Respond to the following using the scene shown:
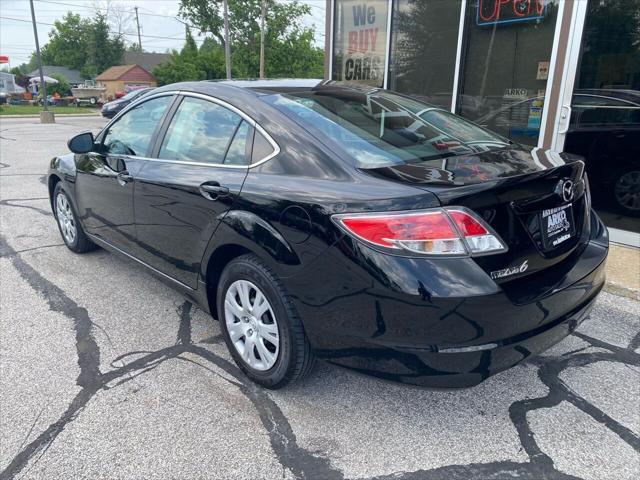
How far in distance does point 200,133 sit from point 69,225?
242cm

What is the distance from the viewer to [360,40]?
7.68 meters

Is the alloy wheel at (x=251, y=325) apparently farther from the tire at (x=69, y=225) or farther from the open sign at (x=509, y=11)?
the open sign at (x=509, y=11)

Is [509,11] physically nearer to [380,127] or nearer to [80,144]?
[380,127]

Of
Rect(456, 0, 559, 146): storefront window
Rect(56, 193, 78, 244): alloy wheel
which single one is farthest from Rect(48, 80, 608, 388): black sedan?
Rect(456, 0, 559, 146): storefront window

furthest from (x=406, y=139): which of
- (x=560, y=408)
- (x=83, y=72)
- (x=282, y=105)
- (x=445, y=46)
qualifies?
(x=83, y=72)

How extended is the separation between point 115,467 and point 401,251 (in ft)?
4.95

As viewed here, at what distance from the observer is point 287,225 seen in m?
2.23

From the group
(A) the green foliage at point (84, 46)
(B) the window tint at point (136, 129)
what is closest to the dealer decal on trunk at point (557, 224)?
(B) the window tint at point (136, 129)

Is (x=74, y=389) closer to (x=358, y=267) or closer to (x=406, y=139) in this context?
(x=358, y=267)

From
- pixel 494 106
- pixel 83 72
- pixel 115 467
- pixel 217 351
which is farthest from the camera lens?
pixel 83 72

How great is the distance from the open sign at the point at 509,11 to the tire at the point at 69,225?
5056mm

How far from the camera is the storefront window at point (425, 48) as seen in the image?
255 inches

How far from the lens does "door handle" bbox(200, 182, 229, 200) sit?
2.56 m

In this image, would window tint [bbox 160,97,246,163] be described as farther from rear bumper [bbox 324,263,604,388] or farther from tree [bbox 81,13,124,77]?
tree [bbox 81,13,124,77]
